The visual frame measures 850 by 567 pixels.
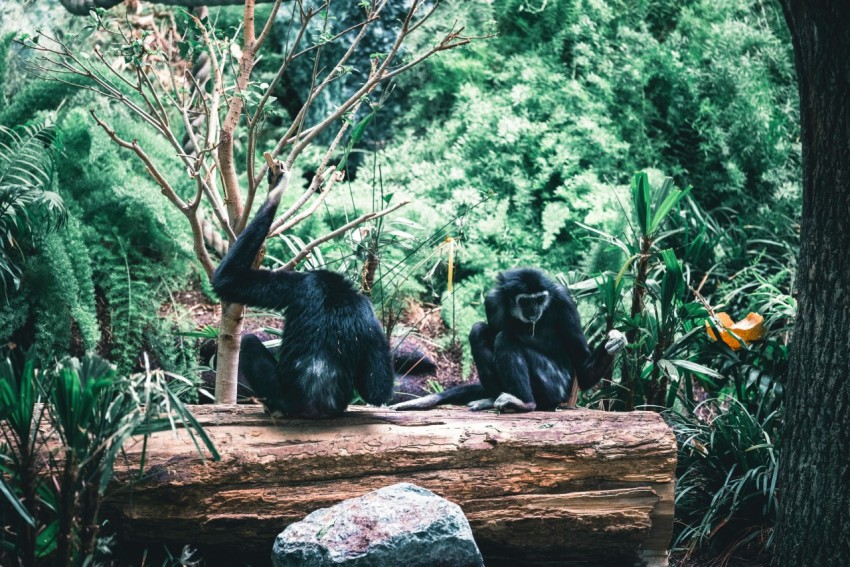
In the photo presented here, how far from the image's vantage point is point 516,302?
5.37m

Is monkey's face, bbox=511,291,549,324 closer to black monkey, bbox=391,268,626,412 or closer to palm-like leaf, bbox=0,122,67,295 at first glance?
black monkey, bbox=391,268,626,412

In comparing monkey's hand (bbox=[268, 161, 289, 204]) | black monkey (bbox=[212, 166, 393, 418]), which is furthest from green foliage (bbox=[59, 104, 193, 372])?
monkey's hand (bbox=[268, 161, 289, 204])

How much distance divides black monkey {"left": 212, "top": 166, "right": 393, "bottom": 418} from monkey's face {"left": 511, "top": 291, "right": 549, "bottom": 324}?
1.08 metres

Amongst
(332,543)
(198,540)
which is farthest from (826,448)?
(198,540)

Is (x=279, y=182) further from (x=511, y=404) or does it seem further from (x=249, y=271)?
(x=511, y=404)

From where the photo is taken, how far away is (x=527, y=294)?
17.5 ft

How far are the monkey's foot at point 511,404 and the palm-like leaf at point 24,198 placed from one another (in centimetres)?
376

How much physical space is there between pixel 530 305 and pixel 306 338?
1664mm

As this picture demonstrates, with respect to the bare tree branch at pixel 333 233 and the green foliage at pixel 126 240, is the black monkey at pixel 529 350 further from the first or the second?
the green foliage at pixel 126 240

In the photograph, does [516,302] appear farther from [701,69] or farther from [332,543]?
[701,69]

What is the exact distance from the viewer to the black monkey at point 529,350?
5.31 metres


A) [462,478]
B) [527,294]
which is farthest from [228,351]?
[527,294]

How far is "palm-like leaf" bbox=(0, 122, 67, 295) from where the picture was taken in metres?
5.84

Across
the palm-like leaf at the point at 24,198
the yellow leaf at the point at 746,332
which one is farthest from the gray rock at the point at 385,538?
the palm-like leaf at the point at 24,198
